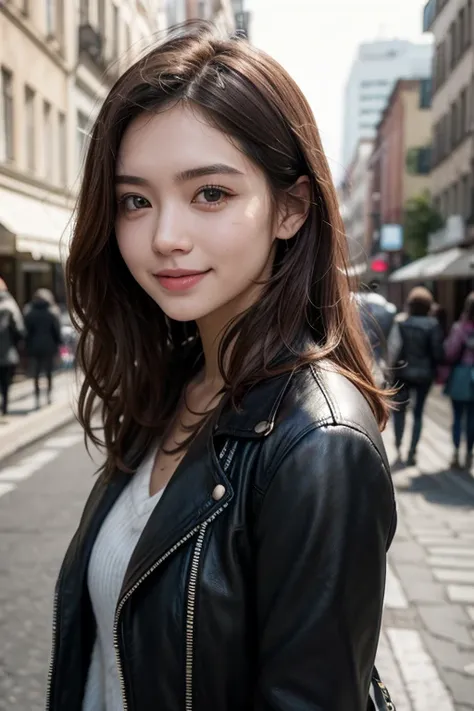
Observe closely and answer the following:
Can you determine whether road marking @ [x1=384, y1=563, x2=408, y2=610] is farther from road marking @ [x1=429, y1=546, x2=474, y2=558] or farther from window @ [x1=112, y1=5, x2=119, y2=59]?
window @ [x1=112, y1=5, x2=119, y2=59]

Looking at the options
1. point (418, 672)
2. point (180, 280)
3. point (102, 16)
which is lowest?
point (418, 672)

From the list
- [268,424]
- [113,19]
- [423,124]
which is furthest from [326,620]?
[423,124]

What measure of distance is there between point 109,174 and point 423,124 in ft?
159

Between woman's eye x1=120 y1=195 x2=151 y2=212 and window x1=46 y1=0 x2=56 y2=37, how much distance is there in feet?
64.8

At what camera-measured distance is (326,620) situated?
1.07 meters

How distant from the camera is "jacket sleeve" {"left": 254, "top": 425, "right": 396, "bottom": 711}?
1.07 metres

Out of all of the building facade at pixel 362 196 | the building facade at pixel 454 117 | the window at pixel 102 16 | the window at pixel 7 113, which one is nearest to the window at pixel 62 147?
the window at pixel 7 113

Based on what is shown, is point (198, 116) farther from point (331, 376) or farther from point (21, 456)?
point (21, 456)

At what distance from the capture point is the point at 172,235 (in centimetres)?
132

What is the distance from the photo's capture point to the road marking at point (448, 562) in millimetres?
5004

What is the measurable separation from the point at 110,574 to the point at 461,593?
11.6 ft

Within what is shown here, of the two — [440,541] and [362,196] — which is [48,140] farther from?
[362,196]

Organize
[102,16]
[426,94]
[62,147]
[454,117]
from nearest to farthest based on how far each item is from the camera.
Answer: [62,147] < [102,16] < [454,117] < [426,94]

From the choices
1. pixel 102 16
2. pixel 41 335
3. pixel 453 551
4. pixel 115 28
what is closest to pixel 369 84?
pixel 115 28
